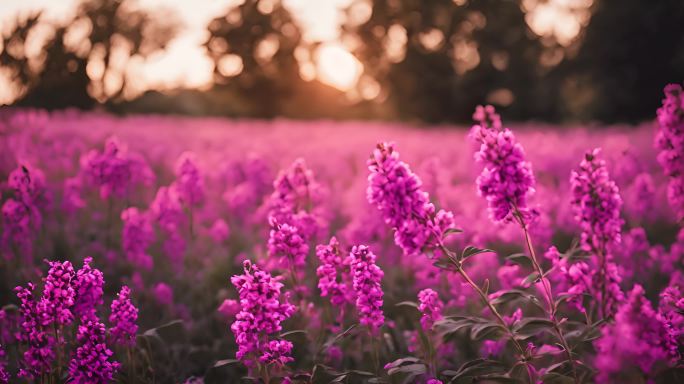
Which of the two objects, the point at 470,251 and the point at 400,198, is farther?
the point at 470,251

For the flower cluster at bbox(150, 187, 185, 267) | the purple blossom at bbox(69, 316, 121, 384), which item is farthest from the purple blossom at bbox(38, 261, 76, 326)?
the flower cluster at bbox(150, 187, 185, 267)

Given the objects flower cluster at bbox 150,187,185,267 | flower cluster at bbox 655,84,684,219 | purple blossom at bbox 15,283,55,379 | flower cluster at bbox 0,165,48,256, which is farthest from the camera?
flower cluster at bbox 150,187,185,267

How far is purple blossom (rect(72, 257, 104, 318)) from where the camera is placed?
2.62 metres

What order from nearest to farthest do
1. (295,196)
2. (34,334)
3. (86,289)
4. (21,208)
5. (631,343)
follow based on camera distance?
(631,343) → (34,334) → (86,289) → (295,196) → (21,208)

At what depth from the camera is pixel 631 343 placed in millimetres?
1777

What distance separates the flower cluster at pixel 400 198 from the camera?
233cm

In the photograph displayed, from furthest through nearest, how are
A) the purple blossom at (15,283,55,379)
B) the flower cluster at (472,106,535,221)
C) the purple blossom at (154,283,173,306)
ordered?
the purple blossom at (154,283,173,306) < the purple blossom at (15,283,55,379) < the flower cluster at (472,106,535,221)

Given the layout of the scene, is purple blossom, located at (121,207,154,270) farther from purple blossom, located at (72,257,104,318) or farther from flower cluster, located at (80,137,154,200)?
purple blossom, located at (72,257,104,318)

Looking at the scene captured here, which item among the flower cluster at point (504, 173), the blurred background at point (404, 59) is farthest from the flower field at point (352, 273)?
the blurred background at point (404, 59)

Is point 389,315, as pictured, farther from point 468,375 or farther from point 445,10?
point 445,10

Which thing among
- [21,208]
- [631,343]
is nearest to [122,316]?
[21,208]

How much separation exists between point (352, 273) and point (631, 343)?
1230 millimetres

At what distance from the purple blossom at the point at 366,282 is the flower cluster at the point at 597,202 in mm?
925

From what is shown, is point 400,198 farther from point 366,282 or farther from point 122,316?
A: point 122,316
